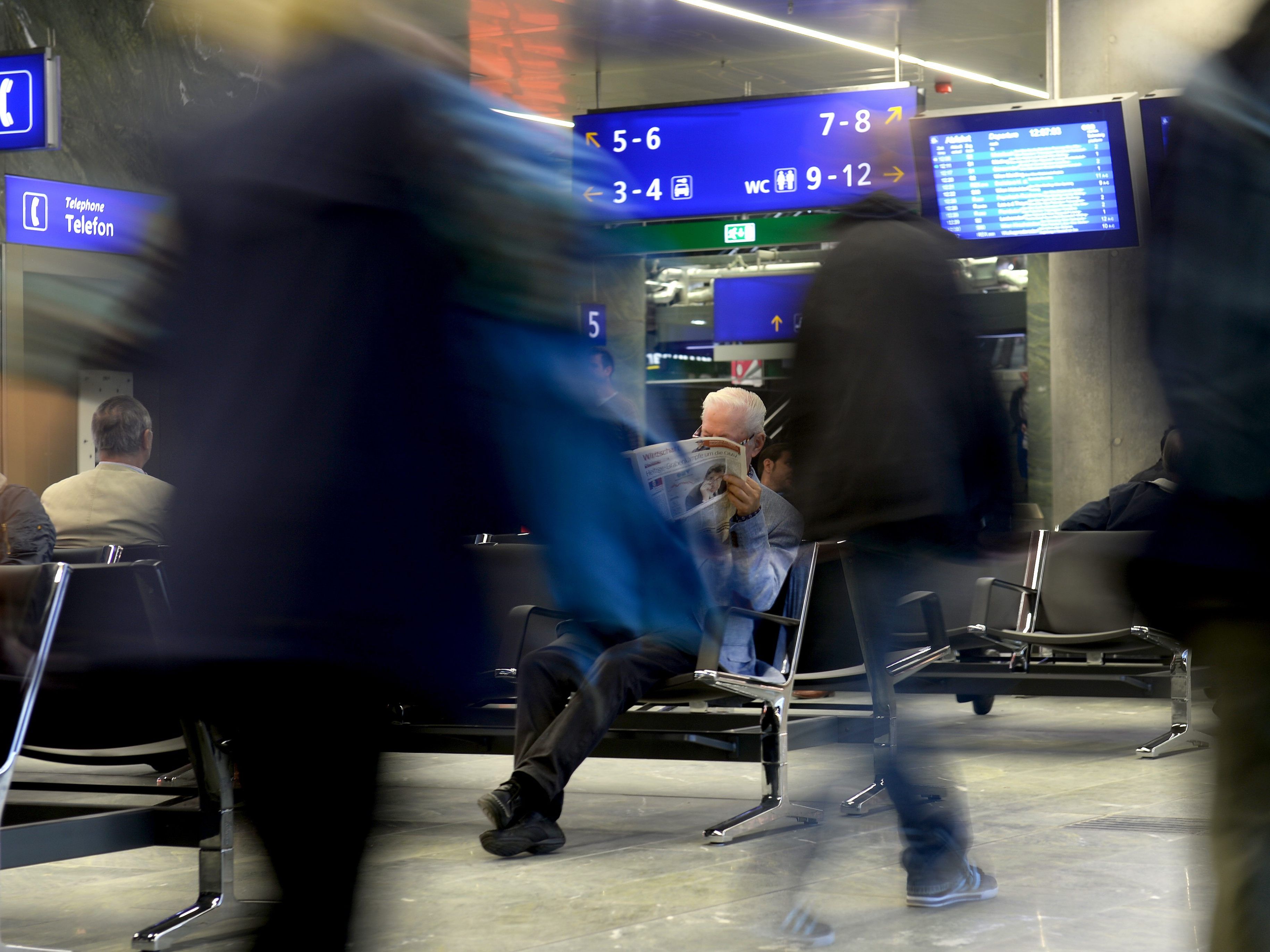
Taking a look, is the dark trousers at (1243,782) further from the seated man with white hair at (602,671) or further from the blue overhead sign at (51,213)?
the blue overhead sign at (51,213)

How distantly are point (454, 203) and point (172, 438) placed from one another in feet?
1.14

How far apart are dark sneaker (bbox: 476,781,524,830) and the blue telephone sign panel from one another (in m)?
3.76

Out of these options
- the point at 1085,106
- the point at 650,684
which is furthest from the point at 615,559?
the point at 1085,106

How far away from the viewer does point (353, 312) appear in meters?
1.34

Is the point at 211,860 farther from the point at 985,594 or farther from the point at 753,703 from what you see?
the point at 985,594

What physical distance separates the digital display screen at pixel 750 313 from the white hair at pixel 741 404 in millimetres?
8192

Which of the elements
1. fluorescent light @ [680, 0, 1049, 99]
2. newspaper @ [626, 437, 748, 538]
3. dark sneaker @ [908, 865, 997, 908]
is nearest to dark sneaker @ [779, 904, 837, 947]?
dark sneaker @ [908, 865, 997, 908]

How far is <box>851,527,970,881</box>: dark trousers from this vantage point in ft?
10.9

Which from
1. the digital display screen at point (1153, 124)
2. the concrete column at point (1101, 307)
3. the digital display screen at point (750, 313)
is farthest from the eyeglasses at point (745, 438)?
the digital display screen at point (750, 313)

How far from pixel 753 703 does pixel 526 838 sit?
102 centimetres

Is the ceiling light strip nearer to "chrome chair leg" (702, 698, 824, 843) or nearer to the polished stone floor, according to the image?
the polished stone floor

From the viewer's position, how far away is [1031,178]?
7.20 meters

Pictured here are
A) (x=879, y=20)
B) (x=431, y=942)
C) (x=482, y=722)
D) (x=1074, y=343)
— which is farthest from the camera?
(x=879, y=20)

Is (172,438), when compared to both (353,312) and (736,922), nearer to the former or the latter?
(353,312)
